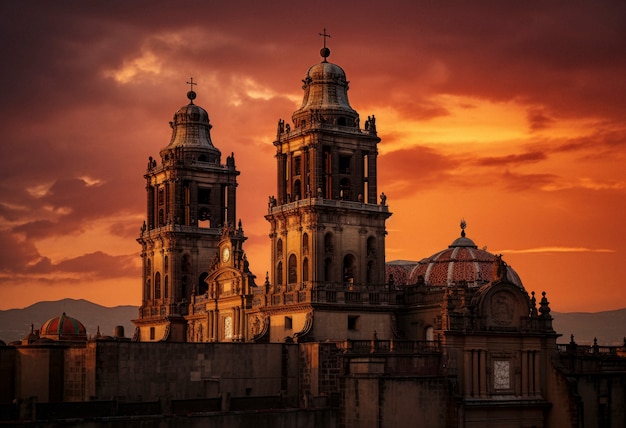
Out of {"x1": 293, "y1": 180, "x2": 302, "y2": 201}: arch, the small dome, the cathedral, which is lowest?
the cathedral

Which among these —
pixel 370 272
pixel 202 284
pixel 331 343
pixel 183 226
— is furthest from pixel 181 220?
pixel 331 343

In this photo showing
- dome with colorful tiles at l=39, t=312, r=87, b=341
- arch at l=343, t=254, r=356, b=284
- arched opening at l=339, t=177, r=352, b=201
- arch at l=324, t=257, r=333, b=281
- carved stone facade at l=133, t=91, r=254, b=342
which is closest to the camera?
arch at l=324, t=257, r=333, b=281

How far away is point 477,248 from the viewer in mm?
90625

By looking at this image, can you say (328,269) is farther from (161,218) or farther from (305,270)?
(161,218)

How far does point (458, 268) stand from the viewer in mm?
87750

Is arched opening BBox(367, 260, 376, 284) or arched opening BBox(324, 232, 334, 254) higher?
arched opening BBox(324, 232, 334, 254)

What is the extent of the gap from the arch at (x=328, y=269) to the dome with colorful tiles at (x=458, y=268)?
6641 millimetres

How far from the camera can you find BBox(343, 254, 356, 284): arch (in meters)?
86.1

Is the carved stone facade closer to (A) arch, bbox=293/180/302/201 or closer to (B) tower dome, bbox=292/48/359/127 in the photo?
(A) arch, bbox=293/180/302/201

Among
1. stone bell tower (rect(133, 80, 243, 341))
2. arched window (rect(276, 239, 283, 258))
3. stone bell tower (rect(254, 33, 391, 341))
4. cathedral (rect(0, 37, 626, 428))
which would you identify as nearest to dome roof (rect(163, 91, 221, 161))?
stone bell tower (rect(133, 80, 243, 341))

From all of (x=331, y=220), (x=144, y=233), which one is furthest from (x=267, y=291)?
(x=144, y=233)

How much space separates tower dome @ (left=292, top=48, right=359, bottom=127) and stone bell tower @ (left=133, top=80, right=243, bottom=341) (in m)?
18.2

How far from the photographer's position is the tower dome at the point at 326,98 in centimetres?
8781

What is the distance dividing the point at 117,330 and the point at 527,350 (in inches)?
1450
